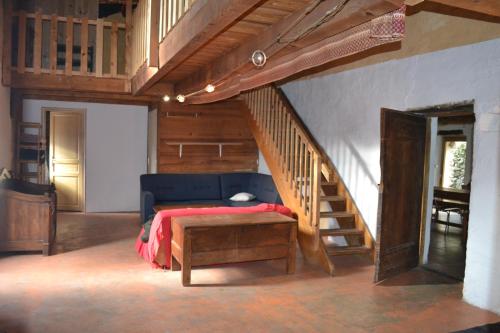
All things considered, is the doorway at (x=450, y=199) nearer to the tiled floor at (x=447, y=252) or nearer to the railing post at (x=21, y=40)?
the tiled floor at (x=447, y=252)

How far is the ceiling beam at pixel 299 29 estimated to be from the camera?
2494 millimetres

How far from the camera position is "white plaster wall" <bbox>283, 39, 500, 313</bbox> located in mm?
3824

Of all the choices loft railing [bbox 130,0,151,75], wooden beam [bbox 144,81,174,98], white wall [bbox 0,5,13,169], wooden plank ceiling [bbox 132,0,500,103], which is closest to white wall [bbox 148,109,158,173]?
wooden beam [bbox 144,81,174,98]

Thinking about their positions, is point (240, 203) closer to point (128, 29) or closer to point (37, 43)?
point (128, 29)

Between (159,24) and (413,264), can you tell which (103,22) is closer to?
(159,24)

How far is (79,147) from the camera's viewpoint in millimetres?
8469

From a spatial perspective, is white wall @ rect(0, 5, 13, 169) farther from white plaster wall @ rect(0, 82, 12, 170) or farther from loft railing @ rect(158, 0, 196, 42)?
loft railing @ rect(158, 0, 196, 42)

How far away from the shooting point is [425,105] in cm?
460

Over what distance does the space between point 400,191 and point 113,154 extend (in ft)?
19.6

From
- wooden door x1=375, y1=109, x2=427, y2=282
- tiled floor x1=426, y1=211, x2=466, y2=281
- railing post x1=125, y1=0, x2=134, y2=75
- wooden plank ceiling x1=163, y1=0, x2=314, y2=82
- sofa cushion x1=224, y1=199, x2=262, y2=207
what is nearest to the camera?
wooden plank ceiling x1=163, y1=0, x2=314, y2=82

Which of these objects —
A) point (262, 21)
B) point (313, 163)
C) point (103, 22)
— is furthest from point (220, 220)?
point (103, 22)

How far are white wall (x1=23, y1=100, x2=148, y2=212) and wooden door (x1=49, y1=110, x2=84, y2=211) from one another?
14cm

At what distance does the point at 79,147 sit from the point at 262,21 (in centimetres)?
603

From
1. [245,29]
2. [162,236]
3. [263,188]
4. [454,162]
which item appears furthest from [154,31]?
[454,162]
